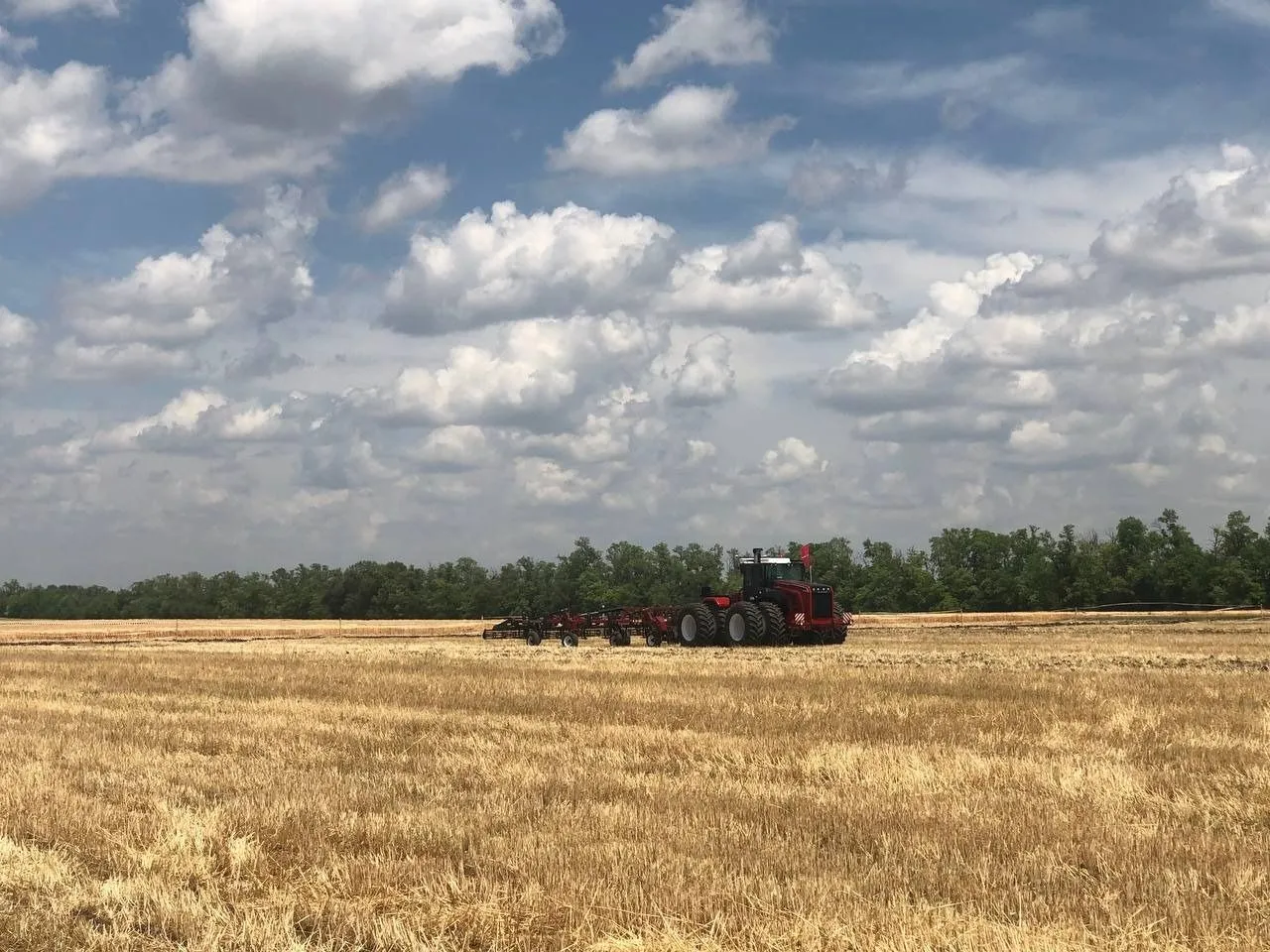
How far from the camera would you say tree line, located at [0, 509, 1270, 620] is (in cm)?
11393

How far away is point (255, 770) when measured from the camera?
12.9m

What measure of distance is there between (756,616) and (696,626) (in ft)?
9.54

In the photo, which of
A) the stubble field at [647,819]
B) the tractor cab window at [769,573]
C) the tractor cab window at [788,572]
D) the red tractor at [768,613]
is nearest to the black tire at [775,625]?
the red tractor at [768,613]

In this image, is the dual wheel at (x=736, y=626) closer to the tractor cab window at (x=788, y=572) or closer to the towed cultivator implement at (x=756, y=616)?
the towed cultivator implement at (x=756, y=616)

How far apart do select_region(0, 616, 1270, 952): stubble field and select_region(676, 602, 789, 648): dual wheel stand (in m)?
14.9

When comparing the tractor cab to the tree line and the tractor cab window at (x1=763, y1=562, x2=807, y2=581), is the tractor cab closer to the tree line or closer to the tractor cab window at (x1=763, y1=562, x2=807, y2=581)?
the tractor cab window at (x1=763, y1=562, x2=807, y2=581)

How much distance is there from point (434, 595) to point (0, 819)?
5094 inches

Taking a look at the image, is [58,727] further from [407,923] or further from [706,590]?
[706,590]

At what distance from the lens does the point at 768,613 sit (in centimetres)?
3644

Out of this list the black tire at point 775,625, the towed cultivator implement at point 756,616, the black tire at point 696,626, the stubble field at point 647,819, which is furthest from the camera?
the black tire at point 696,626

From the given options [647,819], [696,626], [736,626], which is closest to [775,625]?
[736,626]

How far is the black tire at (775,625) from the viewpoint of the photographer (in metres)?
36.3

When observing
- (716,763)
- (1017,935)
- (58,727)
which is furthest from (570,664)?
(1017,935)

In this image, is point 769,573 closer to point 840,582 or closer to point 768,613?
point 768,613
